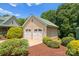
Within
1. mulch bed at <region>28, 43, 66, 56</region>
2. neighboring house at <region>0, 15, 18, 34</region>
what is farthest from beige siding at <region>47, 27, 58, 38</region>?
neighboring house at <region>0, 15, 18, 34</region>

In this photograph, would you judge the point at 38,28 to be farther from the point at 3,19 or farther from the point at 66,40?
the point at 3,19

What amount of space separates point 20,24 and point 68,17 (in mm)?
1781

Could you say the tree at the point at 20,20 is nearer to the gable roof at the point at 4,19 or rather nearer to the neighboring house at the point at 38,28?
the neighboring house at the point at 38,28

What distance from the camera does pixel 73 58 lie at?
8914 millimetres

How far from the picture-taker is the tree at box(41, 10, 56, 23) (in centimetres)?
915

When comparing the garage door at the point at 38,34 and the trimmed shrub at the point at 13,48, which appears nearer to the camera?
the trimmed shrub at the point at 13,48

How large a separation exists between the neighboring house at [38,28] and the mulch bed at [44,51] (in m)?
0.35

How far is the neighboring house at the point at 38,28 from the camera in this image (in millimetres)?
9258

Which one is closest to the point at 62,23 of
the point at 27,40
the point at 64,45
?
the point at 64,45

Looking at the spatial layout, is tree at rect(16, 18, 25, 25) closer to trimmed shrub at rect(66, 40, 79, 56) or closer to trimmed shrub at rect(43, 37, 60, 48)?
trimmed shrub at rect(43, 37, 60, 48)

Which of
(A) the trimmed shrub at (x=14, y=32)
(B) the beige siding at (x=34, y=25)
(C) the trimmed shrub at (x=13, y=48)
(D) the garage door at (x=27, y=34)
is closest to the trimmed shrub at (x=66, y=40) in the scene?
(B) the beige siding at (x=34, y=25)

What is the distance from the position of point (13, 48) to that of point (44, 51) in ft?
3.71

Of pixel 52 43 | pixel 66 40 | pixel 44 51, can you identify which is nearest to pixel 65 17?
pixel 66 40

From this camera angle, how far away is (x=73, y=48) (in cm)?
908
